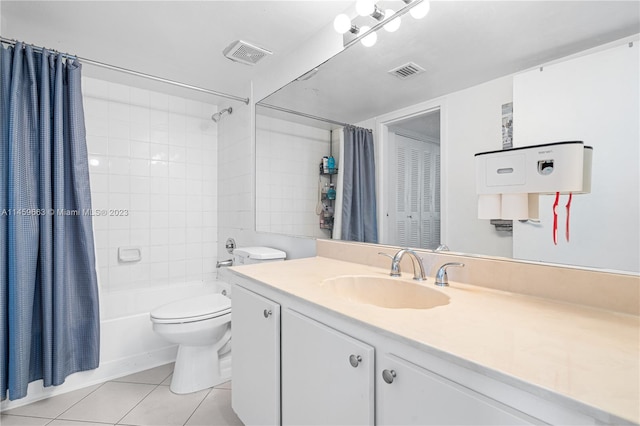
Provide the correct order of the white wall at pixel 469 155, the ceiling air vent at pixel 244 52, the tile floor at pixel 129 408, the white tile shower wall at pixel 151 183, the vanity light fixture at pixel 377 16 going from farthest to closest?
1. the white tile shower wall at pixel 151 183
2. the ceiling air vent at pixel 244 52
3. the tile floor at pixel 129 408
4. the vanity light fixture at pixel 377 16
5. the white wall at pixel 469 155

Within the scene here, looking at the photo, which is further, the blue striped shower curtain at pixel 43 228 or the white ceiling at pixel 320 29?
the blue striped shower curtain at pixel 43 228

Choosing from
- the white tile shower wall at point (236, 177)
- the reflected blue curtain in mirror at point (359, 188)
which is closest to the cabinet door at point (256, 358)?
the reflected blue curtain in mirror at point (359, 188)

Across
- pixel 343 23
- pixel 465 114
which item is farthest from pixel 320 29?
pixel 465 114

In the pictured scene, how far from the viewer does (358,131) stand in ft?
5.14

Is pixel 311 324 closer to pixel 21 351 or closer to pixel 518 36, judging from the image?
pixel 518 36

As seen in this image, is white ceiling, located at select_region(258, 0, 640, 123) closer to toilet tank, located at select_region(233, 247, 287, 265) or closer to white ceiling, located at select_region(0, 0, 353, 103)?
white ceiling, located at select_region(0, 0, 353, 103)

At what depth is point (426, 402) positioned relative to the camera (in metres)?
0.63

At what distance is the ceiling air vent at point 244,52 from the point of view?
188 cm

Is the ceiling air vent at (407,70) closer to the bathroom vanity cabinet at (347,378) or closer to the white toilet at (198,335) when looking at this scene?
the bathroom vanity cabinet at (347,378)

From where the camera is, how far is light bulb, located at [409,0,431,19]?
1.23 m

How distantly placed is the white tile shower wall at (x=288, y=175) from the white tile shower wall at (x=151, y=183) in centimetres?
88

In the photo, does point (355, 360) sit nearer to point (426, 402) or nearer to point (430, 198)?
point (426, 402)

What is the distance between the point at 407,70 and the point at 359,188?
0.59 metres

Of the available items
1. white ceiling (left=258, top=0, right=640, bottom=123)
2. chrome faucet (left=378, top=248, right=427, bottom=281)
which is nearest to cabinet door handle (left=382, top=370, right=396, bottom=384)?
chrome faucet (left=378, top=248, right=427, bottom=281)
